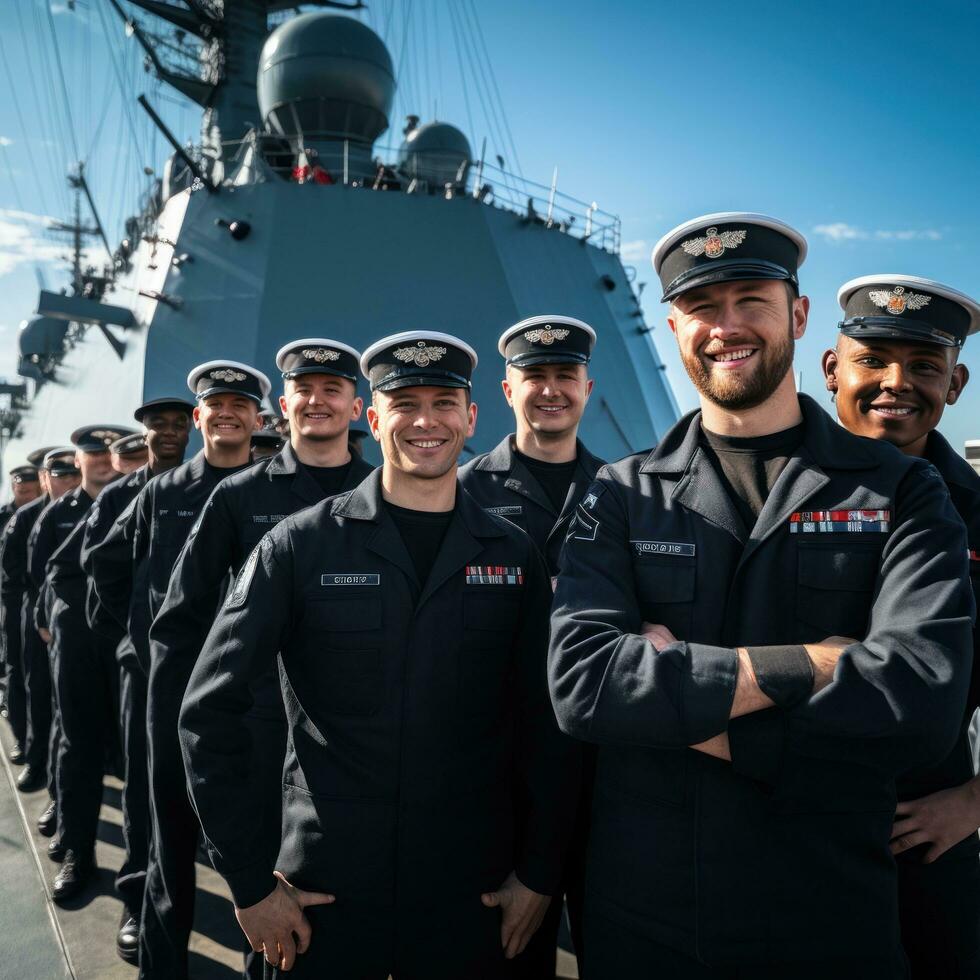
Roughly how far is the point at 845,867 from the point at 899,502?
631 mm

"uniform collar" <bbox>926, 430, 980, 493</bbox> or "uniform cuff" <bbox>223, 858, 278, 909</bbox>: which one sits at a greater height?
"uniform collar" <bbox>926, 430, 980, 493</bbox>

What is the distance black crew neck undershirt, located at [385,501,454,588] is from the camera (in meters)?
1.74

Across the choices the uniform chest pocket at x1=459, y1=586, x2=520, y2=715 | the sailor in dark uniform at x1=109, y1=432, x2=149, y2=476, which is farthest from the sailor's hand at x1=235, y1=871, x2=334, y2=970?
the sailor in dark uniform at x1=109, y1=432, x2=149, y2=476

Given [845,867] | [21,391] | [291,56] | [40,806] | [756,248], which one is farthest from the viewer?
[21,391]

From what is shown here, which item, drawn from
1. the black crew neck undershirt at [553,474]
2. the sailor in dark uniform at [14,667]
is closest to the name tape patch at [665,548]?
the black crew neck undershirt at [553,474]

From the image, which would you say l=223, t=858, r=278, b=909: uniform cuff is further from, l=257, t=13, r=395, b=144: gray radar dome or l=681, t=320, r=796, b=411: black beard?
l=257, t=13, r=395, b=144: gray radar dome

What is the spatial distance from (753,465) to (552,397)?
56.1 inches

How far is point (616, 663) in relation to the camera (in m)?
1.25

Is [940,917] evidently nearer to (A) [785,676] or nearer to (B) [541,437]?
(A) [785,676]

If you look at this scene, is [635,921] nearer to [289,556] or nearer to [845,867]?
[845,867]

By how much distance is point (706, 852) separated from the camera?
1.26 meters

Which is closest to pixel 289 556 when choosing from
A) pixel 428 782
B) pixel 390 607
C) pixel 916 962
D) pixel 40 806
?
pixel 390 607

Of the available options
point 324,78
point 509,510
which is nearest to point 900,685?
point 509,510

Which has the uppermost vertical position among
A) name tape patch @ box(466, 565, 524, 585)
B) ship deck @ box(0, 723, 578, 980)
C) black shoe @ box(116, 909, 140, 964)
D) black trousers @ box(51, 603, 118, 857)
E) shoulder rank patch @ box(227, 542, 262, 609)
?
name tape patch @ box(466, 565, 524, 585)
